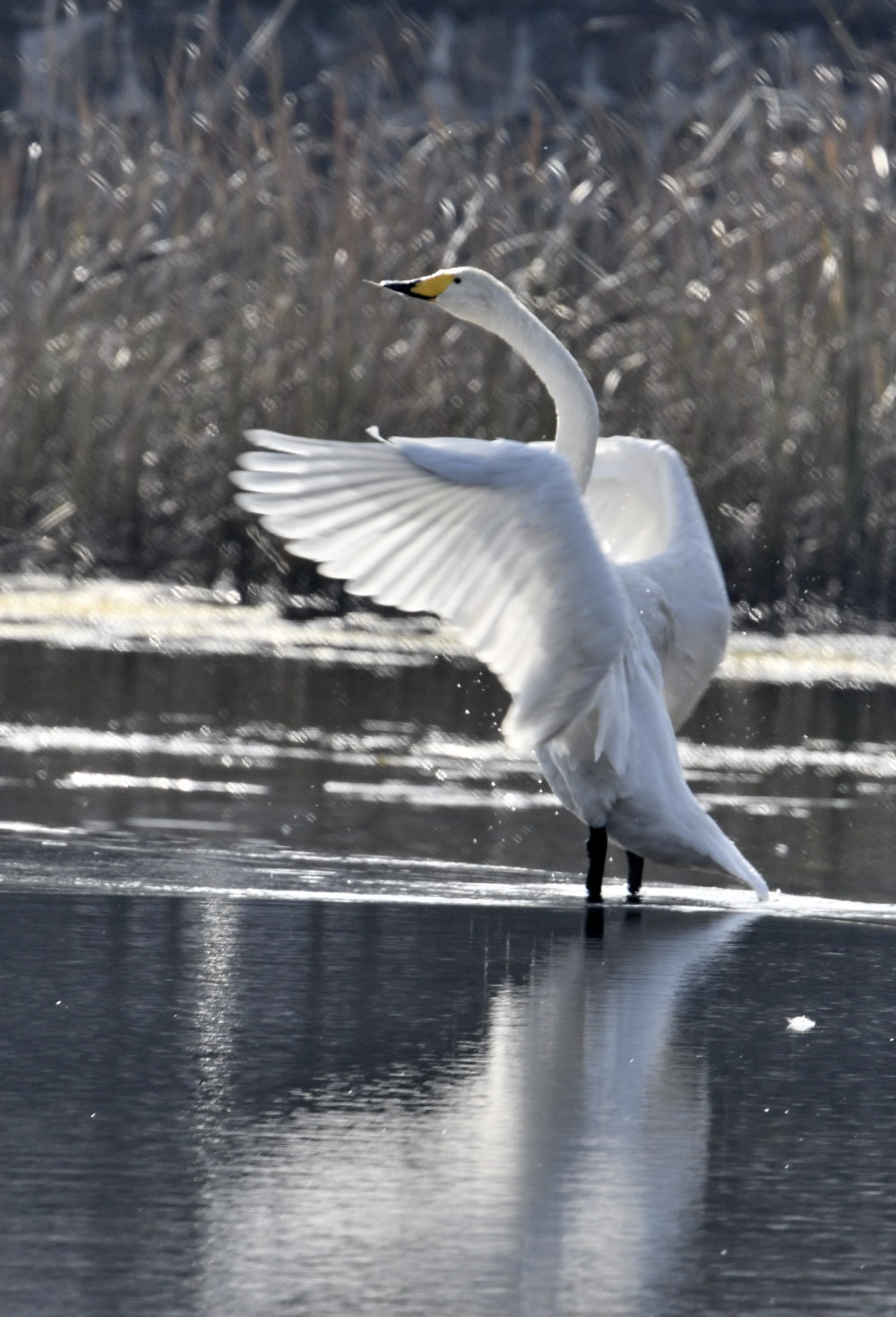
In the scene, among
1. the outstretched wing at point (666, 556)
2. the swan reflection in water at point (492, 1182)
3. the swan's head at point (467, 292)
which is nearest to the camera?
the swan reflection in water at point (492, 1182)

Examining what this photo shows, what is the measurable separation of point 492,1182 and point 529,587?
8.03ft

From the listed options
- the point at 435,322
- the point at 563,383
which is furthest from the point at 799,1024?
the point at 435,322

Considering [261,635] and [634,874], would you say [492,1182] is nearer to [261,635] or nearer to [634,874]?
[634,874]

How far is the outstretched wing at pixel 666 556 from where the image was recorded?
696 centimetres

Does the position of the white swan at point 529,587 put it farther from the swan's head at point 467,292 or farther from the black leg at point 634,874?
the swan's head at point 467,292

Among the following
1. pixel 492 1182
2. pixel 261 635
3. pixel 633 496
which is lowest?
pixel 492 1182

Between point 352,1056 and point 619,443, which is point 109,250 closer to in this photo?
point 619,443

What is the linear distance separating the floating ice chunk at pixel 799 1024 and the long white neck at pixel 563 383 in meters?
2.06

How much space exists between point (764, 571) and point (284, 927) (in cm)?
630

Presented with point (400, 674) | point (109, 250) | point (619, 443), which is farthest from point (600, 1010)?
point (109, 250)

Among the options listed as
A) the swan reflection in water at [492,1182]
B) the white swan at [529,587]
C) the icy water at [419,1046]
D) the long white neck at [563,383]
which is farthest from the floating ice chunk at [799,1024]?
the long white neck at [563,383]

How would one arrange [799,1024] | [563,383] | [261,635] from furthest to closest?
1. [261,635]
2. [563,383]
3. [799,1024]

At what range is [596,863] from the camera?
6.57m

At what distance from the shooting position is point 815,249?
12.0m
